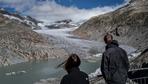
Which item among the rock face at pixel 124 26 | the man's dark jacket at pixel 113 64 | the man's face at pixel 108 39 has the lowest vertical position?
the rock face at pixel 124 26

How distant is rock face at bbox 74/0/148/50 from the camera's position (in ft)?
286

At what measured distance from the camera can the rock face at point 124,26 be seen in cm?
8725

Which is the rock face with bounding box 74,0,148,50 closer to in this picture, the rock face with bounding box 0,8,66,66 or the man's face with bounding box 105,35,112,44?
the rock face with bounding box 0,8,66,66

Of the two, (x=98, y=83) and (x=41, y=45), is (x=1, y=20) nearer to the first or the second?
(x=41, y=45)

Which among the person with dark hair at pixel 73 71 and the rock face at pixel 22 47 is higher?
the person with dark hair at pixel 73 71

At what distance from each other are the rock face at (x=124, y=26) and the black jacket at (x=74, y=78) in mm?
71750

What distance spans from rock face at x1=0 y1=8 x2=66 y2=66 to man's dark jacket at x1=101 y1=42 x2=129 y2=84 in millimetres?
49019

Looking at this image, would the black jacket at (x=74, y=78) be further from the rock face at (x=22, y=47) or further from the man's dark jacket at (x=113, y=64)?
the rock face at (x=22, y=47)

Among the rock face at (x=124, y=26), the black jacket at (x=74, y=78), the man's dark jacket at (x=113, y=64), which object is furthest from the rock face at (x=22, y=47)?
the black jacket at (x=74, y=78)

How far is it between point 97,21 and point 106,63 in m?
106

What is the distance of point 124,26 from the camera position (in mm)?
96812

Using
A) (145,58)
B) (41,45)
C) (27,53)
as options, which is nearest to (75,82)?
(145,58)

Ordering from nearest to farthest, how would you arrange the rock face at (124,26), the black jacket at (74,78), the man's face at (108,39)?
the black jacket at (74,78)
the man's face at (108,39)
the rock face at (124,26)

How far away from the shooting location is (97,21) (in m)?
116
